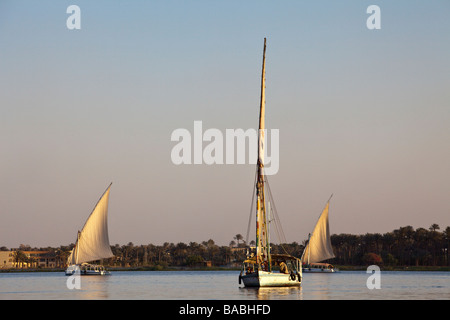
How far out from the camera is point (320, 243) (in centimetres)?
11769

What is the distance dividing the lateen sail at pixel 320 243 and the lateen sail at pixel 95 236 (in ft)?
110

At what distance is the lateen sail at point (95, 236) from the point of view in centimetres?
10138

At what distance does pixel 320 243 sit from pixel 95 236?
37.4m

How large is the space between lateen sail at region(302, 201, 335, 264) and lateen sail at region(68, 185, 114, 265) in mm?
33504

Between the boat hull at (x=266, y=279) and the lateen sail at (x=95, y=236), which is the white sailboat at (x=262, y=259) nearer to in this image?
the boat hull at (x=266, y=279)

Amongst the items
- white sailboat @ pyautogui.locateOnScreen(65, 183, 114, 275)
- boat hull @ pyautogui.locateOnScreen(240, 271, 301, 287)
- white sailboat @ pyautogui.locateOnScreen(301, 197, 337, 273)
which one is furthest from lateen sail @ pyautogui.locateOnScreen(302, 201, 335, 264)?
boat hull @ pyautogui.locateOnScreen(240, 271, 301, 287)

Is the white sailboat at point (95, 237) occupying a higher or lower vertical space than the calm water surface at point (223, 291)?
higher

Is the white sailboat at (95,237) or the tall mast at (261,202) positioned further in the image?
the white sailboat at (95,237)

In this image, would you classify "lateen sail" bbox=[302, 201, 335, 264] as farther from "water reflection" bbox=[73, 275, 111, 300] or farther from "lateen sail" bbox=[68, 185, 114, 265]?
"water reflection" bbox=[73, 275, 111, 300]

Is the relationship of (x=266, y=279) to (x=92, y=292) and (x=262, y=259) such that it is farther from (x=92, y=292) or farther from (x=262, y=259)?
(x=92, y=292)

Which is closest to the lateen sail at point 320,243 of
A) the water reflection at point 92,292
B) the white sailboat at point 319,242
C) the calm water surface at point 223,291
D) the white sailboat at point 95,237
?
the white sailboat at point 319,242

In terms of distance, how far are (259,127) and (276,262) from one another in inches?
473
